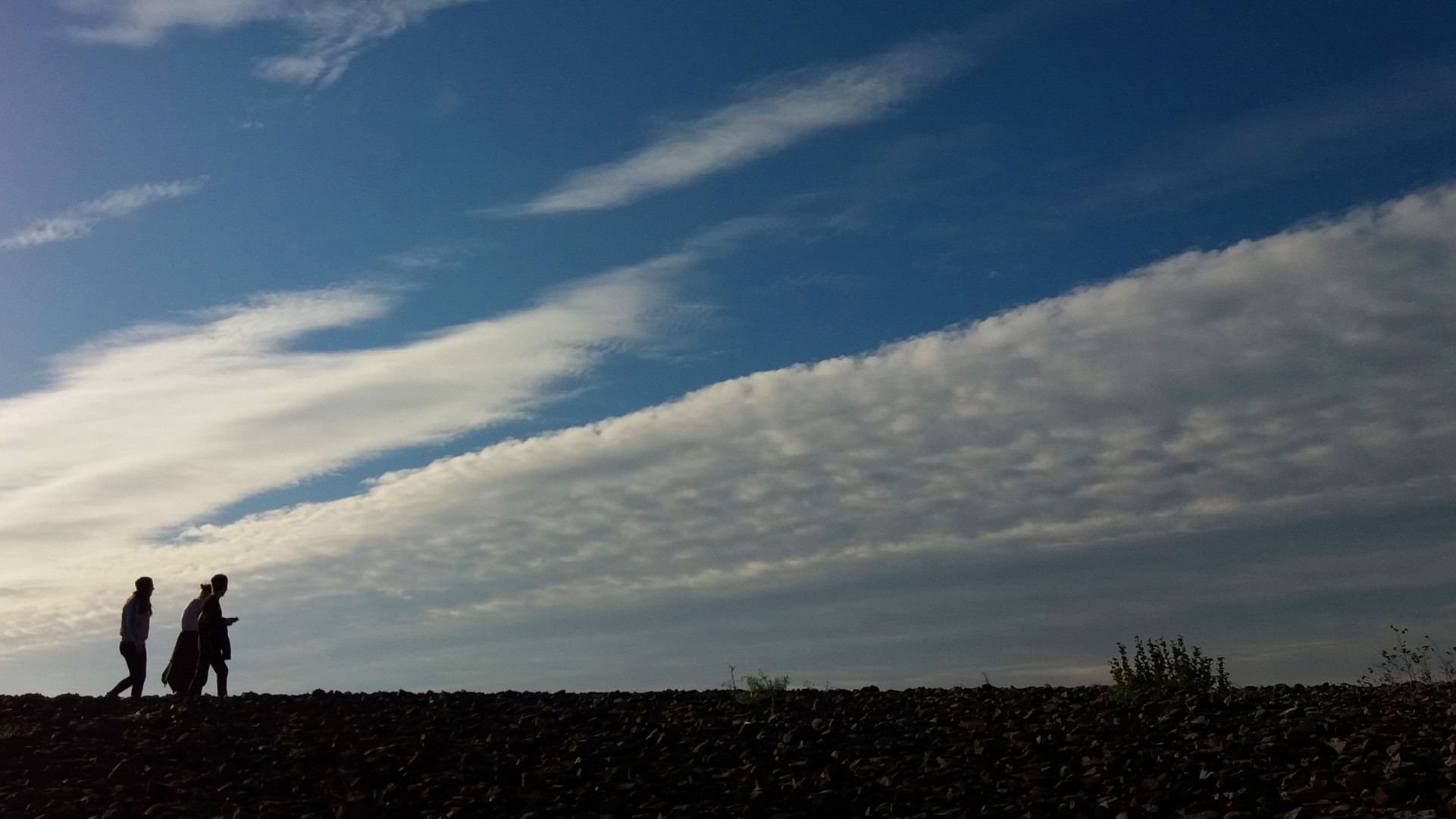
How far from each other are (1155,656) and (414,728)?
978cm

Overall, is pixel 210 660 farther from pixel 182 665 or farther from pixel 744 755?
pixel 744 755

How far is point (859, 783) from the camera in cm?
1269

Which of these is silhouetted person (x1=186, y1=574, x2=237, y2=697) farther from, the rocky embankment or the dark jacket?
the rocky embankment

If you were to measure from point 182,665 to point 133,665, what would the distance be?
0.70 meters

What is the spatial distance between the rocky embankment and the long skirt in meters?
2.48

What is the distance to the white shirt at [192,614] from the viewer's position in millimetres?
19328

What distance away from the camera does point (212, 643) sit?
19047 millimetres

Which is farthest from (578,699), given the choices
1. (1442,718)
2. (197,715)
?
(1442,718)

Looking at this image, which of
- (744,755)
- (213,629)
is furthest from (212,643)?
(744,755)

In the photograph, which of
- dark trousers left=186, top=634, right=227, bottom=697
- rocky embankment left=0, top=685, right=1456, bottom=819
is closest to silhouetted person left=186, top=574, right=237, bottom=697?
dark trousers left=186, top=634, right=227, bottom=697

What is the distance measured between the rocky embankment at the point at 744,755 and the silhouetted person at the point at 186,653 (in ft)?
8.17

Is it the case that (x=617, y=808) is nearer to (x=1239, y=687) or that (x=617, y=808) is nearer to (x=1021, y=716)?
(x=1021, y=716)

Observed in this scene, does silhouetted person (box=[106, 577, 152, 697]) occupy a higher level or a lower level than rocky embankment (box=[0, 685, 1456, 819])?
higher

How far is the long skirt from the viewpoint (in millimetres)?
19188
